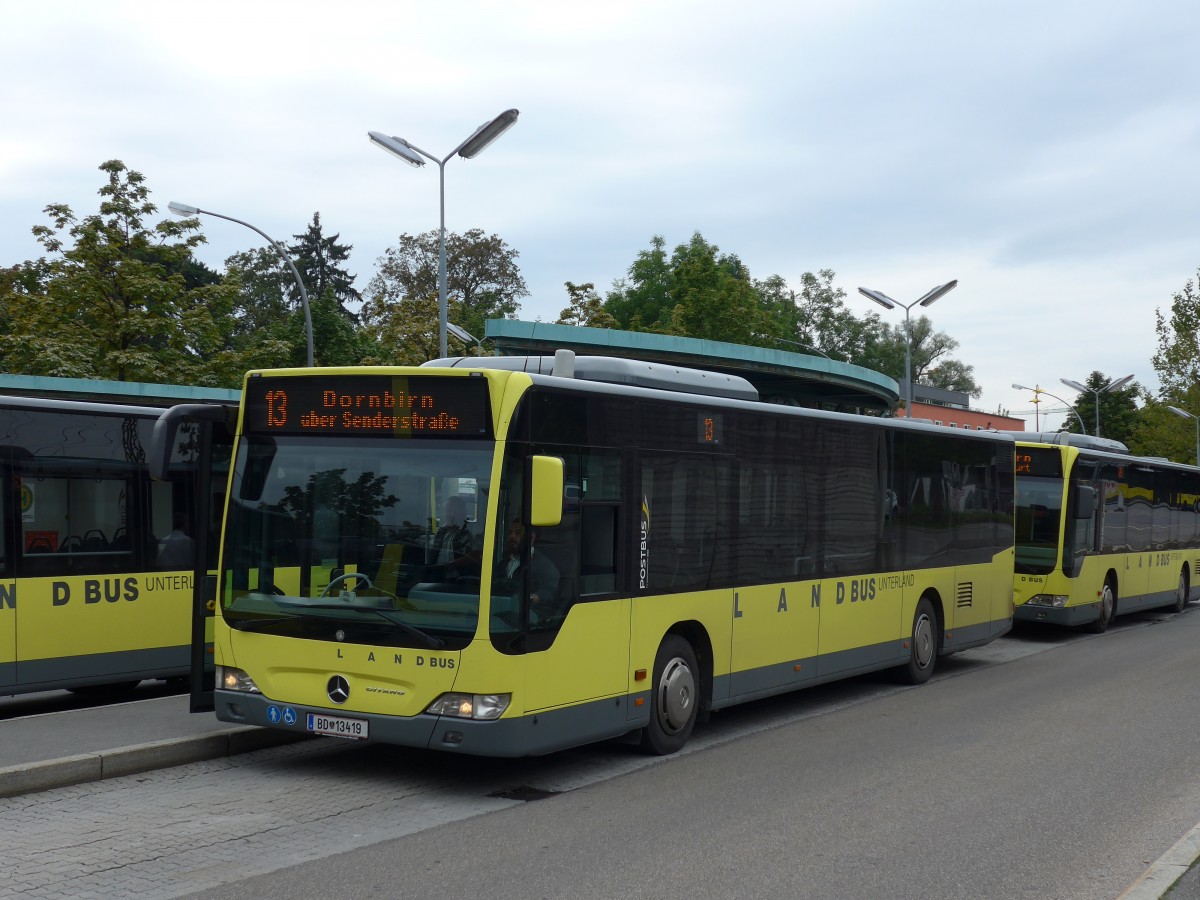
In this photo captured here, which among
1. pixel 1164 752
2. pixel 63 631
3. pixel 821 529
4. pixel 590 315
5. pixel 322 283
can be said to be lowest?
pixel 1164 752

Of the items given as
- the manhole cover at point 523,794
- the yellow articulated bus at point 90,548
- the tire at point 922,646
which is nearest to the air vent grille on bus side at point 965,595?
the tire at point 922,646

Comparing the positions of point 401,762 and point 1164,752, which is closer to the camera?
point 401,762

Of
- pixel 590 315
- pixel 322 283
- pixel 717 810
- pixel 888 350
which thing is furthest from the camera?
pixel 888 350

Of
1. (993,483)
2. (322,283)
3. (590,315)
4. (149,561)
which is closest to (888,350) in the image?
(322,283)

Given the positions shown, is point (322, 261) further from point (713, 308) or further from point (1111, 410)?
point (1111, 410)

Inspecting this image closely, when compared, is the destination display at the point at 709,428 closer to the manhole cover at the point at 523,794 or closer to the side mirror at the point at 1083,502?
the manhole cover at the point at 523,794

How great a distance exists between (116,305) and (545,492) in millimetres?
28063

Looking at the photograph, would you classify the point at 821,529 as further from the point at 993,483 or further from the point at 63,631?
the point at 63,631

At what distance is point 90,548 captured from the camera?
11078 mm

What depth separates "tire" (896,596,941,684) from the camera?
14172mm

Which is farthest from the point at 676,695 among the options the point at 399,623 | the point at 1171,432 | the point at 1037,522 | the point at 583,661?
the point at 1171,432

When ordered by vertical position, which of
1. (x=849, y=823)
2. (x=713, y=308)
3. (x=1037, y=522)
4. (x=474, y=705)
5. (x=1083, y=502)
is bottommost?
(x=849, y=823)

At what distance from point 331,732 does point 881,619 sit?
6762mm

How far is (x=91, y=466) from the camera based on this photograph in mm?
11172
